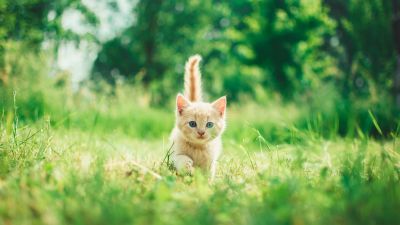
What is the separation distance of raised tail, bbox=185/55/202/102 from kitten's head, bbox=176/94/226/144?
0.43 meters

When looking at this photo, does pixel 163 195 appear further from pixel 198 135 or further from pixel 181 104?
pixel 181 104

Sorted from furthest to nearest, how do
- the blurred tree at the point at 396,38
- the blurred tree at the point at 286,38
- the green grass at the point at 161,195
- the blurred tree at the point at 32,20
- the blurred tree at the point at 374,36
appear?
the blurred tree at the point at 286,38, the blurred tree at the point at 374,36, the blurred tree at the point at 396,38, the blurred tree at the point at 32,20, the green grass at the point at 161,195

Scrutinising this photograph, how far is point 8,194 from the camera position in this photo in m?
1.14

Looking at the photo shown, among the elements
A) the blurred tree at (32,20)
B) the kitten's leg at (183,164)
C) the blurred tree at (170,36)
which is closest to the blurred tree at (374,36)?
the blurred tree at (32,20)

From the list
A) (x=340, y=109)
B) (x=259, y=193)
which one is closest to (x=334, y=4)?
(x=340, y=109)

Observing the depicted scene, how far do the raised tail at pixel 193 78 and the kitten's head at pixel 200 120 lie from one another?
43cm

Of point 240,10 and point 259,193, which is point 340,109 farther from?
point 240,10

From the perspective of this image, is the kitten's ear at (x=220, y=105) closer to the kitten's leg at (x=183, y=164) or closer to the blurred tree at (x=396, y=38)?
the kitten's leg at (x=183, y=164)

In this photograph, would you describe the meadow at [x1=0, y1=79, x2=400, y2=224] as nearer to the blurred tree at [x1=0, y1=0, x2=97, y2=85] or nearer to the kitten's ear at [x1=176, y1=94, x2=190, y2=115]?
the kitten's ear at [x1=176, y1=94, x2=190, y2=115]

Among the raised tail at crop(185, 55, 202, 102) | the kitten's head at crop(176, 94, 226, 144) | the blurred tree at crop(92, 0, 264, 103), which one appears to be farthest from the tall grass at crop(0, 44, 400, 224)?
the blurred tree at crop(92, 0, 264, 103)

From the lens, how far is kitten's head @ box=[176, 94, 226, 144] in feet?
7.54

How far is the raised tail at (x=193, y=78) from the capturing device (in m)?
2.85

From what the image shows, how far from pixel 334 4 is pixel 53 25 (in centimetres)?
1553

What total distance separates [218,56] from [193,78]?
16.5 metres
